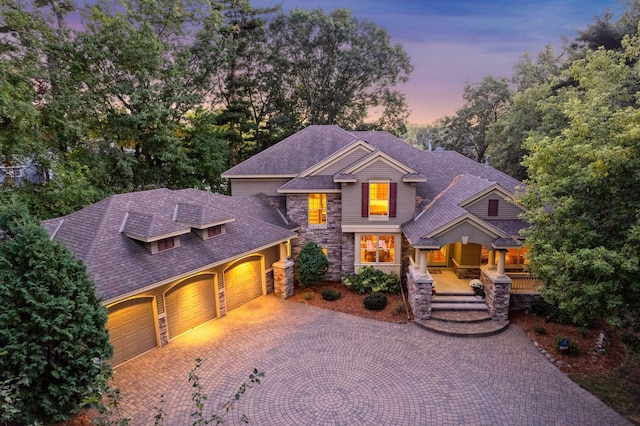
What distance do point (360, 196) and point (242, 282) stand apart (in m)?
6.94

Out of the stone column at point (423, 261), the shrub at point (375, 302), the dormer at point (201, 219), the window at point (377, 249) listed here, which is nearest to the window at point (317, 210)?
the window at point (377, 249)

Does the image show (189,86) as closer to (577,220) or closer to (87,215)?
(87,215)

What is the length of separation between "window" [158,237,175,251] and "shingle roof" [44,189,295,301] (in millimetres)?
188

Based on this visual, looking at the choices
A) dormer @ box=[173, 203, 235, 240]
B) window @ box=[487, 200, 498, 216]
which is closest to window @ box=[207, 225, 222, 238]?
dormer @ box=[173, 203, 235, 240]

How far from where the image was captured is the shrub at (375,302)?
15047 mm

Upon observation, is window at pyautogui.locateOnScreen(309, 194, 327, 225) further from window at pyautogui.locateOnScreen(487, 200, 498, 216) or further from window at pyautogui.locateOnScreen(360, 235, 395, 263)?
window at pyautogui.locateOnScreen(487, 200, 498, 216)

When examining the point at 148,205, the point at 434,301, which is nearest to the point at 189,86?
the point at 148,205

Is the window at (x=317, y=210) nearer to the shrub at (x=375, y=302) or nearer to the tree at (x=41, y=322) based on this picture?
the shrub at (x=375, y=302)

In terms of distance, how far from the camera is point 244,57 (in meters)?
31.4

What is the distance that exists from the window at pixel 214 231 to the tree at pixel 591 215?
37.2ft

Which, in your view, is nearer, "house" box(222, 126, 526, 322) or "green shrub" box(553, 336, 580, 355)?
"green shrub" box(553, 336, 580, 355)

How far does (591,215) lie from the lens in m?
8.60

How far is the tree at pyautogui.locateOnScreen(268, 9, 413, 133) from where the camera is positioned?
3080 centimetres

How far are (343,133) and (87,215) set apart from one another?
13.8 m
